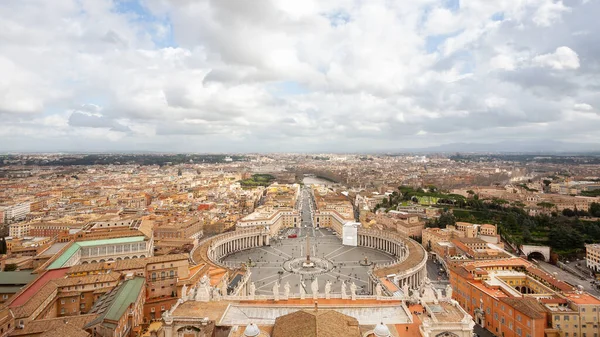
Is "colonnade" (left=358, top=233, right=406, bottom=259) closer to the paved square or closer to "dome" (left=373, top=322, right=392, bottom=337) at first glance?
the paved square

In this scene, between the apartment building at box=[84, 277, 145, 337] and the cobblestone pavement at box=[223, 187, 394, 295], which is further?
the cobblestone pavement at box=[223, 187, 394, 295]

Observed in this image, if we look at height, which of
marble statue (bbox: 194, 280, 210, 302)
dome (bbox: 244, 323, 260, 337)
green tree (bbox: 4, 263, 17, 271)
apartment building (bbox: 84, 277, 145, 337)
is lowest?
green tree (bbox: 4, 263, 17, 271)

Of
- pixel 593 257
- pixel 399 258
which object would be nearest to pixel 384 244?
pixel 399 258

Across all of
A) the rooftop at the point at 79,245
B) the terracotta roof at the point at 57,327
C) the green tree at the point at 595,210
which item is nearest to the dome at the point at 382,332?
the terracotta roof at the point at 57,327

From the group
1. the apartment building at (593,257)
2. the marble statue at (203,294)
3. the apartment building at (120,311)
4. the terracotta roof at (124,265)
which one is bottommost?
the apartment building at (593,257)

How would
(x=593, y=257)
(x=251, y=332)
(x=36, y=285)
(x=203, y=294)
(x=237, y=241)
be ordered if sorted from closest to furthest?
(x=251, y=332), (x=203, y=294), (x=36, y=285), (x=593, y=257), (x=237, y=241)

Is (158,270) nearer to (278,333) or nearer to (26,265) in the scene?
(26,265)

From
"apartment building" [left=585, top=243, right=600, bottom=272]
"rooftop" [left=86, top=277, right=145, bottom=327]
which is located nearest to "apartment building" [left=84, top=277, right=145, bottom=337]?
"rooftop" [left=86, top=277, right=145, bottom=327]

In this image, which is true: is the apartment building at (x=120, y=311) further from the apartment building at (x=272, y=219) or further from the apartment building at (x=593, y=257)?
the apartment building at (x=593, y=257)

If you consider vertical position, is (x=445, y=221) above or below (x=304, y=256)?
above

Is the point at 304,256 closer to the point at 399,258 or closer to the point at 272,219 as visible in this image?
the point at 399,258
